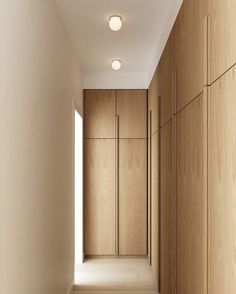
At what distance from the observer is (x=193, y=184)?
2365mm

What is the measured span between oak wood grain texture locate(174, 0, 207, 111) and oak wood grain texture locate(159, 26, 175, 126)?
11.3 inches

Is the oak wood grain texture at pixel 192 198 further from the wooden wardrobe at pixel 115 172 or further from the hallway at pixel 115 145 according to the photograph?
the wooden wardrobe at pixel 115 172

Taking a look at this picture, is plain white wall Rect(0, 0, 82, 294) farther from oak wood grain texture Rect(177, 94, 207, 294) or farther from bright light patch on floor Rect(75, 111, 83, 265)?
bright light patch on floor Rect(75, 111, 83, 265)

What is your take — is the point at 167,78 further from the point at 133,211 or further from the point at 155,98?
the point at 133,211

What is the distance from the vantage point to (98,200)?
5.98 m

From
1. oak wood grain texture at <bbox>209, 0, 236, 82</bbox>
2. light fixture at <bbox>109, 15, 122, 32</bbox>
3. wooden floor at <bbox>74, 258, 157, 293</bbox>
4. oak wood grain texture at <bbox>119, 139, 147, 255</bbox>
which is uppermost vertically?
light fixture at <bbox>109, 15, 122, 32</bbox>

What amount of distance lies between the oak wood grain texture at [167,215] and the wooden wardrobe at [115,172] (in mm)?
1859

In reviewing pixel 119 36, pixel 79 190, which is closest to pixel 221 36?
pixel 119 36

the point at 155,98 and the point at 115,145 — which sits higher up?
the point at 155,98

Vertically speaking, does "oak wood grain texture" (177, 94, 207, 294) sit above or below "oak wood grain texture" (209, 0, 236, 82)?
below

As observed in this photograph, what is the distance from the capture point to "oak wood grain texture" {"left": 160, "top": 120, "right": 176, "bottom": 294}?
3.23m

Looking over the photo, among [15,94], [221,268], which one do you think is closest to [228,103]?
[221,268]

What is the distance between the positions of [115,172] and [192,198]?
11.9 ft

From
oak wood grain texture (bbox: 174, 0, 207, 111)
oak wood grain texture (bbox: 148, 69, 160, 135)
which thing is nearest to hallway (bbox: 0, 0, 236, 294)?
oak wood grain texture (bbox: 174, 0, 207, 111)
